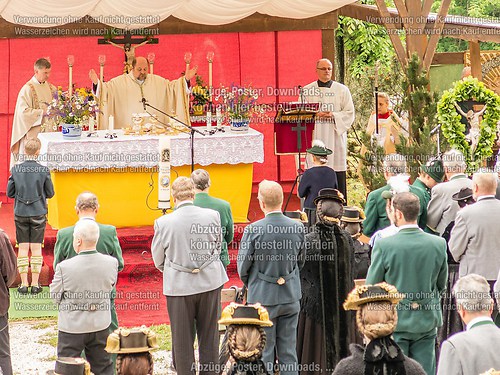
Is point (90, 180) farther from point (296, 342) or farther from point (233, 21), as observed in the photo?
point (296, 342)

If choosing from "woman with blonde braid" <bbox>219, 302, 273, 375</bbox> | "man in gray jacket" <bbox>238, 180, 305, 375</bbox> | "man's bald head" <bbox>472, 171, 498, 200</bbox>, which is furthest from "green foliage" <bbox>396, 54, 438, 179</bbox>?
"woman with blonde braid" <bbox>219, 302, 273, 375</bbox>

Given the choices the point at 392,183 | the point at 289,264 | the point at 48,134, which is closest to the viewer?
the point at 289,264

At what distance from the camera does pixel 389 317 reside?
5.81 m

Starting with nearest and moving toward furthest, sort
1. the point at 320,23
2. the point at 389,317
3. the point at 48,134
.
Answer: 1. the point at 389,317
2. the point at 48,134
3. the point at 320,23

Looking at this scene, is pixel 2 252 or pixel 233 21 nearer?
pixel 2 252

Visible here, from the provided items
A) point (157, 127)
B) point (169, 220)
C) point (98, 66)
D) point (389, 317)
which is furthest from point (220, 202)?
point (98, 66)

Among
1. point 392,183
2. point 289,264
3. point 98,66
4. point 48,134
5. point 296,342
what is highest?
point 98,66

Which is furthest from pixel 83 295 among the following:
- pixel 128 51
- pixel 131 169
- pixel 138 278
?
pixel 128 51

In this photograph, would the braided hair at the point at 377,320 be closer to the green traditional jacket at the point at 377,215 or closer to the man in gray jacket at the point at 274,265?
the man in gray jacket at the point at 274,265

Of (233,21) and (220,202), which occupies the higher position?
(233,21)

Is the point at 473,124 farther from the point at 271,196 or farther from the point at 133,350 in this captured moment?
the point at 133,350

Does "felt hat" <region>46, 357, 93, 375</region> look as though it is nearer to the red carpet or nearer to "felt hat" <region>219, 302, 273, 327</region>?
"felt hat" <region>219, 302, 273, 327</region>

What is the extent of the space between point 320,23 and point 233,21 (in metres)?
1.81

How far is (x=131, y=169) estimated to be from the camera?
45.4ft
